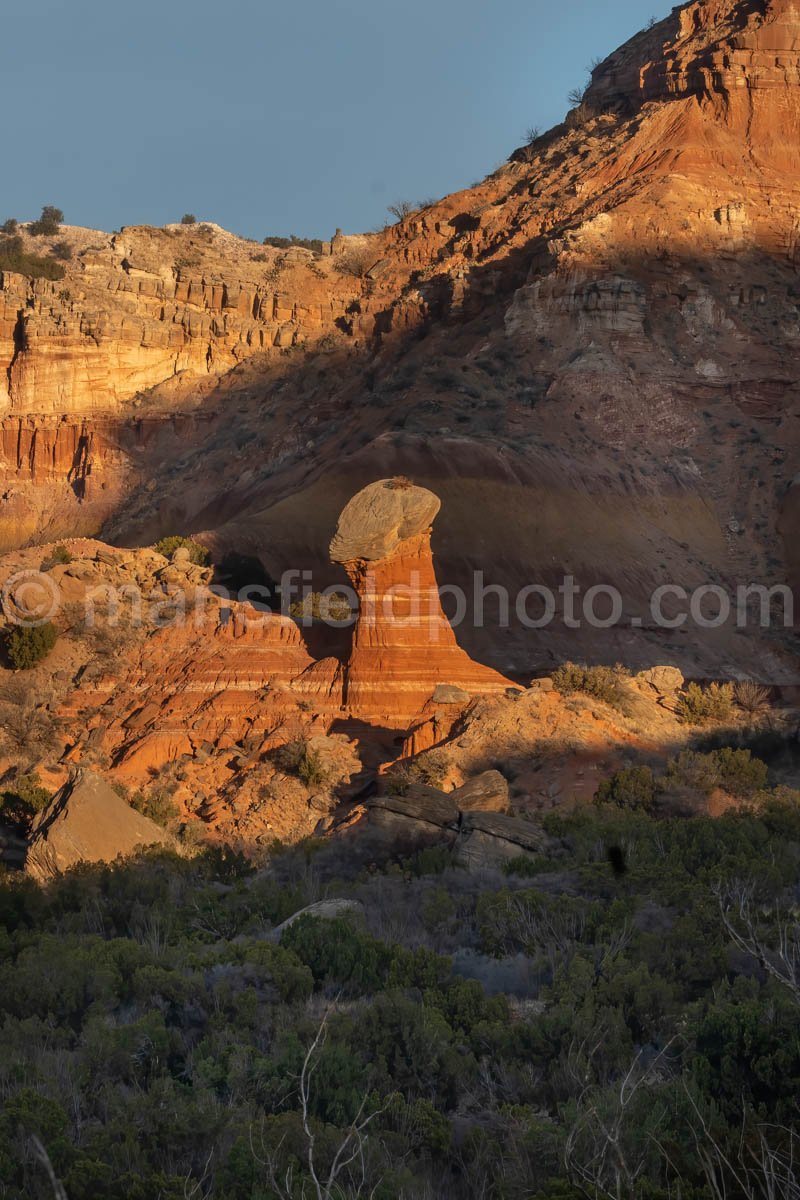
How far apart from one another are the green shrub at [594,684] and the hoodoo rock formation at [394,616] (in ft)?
3.78

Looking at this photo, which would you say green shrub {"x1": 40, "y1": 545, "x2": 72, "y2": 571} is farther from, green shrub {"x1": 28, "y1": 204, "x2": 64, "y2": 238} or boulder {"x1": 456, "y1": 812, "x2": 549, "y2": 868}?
green shrub {"x1": 28, "y1": 204, "x2": 64, "y2": 238}

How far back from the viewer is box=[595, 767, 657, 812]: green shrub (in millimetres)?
19047

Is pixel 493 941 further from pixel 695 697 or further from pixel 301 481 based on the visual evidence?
pixel 301 481

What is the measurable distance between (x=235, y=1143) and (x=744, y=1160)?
2734 millimetres

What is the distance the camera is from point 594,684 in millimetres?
23906

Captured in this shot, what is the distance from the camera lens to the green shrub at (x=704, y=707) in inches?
946

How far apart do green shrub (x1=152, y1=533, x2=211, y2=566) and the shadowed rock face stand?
37.6ft

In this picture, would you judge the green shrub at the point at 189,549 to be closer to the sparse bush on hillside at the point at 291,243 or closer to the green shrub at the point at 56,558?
the green shrub at the point at 56,558

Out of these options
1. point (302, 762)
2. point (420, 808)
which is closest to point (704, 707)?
point (302, 762)

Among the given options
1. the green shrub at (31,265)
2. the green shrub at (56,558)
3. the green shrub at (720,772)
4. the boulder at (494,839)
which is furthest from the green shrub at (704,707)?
the green shrub at (31,265)

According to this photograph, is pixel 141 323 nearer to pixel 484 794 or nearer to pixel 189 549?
pixel 189 549

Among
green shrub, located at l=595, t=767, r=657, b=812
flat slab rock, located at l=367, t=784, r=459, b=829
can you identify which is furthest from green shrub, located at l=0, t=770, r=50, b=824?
green shrub, located at l=595, t=767, r=657, b=812

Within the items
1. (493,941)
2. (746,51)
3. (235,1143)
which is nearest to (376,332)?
(746,51)

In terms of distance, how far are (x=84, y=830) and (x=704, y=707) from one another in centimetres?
1277
